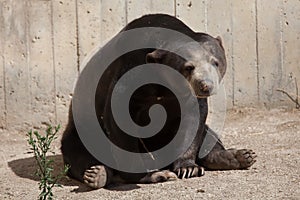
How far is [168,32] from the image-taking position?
514 centimetres

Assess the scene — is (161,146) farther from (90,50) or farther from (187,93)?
(90,50)

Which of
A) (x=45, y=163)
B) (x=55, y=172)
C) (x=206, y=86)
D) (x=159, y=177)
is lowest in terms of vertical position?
(x=55, y=172)

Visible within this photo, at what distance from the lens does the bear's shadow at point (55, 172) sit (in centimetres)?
495

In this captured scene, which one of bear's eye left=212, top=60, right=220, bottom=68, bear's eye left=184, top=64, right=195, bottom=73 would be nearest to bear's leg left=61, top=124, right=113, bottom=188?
bear's eye left=184, top=64, right=195, bottom=73

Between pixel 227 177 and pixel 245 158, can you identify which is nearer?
pixel 227 177

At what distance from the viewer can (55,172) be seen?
216 inches

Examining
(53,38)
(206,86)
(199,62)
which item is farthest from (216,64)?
(53,38)

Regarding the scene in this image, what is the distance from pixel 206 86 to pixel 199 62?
214 millimetres

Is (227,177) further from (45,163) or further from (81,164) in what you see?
(45,163)

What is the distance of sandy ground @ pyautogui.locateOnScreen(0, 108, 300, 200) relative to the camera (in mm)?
4633

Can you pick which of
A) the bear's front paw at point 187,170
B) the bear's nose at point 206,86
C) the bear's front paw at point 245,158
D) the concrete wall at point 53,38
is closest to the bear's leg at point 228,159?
the bear's front paw at point 245,158

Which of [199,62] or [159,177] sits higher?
[199,62]

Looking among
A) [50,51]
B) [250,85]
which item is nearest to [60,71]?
[50,51]

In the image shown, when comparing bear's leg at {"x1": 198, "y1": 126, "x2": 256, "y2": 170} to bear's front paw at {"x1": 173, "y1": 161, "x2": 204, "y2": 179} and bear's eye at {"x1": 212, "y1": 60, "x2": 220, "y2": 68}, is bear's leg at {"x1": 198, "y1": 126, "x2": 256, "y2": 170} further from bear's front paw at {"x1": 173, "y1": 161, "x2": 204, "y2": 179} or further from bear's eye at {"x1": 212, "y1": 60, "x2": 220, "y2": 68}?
bear's eye at {"x1": 212, "y1": 60, "x2": 220, "y2": 68}
